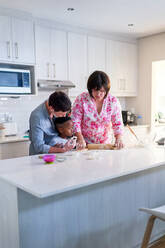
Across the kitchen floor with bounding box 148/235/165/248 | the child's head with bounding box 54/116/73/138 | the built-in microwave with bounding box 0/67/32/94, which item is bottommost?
the kitchen floor with bounding box 148/235/165/248

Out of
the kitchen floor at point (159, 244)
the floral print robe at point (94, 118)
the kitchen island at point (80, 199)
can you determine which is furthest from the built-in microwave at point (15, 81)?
the kitchen floor at point (159, 244)

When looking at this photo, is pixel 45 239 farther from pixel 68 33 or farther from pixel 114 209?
pixel 68 33

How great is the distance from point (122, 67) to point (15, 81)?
211cm

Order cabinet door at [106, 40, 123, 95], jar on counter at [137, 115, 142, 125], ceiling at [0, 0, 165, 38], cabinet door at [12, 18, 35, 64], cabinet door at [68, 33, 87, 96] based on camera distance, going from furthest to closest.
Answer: jar on counter at [137, 115, 142, 125] → cabinet door at [106, 40, 123, 95] → cabinet door at [68, 33, 87, 96] → cabinet door at [12, 18, 35, 64] → ceiling at [0, 0, 165, 38]

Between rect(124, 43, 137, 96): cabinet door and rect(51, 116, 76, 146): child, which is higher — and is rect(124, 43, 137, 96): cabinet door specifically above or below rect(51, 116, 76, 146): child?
above

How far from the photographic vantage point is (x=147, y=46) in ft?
15.6

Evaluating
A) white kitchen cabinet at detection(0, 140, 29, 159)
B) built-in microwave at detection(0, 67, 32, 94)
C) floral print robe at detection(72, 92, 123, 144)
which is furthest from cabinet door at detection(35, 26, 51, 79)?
floral print robe at detection(72, 92, 123, 144)

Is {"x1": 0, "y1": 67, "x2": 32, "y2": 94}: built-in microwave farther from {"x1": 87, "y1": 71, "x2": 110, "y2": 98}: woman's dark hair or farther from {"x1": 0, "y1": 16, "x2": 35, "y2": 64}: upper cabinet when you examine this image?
{"x1": 87, "y1": 71, "x2": 110, "y2": 98}: woman's dark hair

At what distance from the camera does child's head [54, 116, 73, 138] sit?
231 cm

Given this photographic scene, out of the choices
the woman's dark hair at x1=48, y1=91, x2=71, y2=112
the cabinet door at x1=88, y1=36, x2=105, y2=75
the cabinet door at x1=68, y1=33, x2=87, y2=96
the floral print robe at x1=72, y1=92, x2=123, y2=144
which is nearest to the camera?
the woman's dark hair at x1=48, y1=91, x2=71, y2=112

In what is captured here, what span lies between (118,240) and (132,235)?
0.51ft

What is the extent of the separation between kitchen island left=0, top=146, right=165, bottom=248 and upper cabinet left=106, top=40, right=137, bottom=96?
265cm

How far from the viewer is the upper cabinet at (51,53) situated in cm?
375

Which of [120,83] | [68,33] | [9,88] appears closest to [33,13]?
[68,33]
